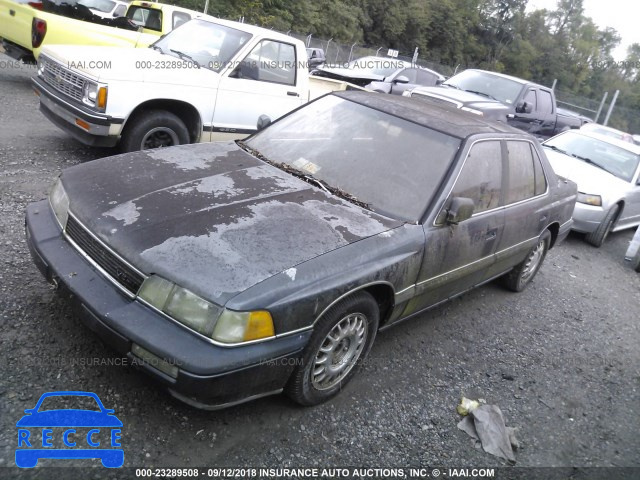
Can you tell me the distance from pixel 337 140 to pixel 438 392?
1.92 meters

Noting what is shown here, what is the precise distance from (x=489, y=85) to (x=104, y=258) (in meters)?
10.5

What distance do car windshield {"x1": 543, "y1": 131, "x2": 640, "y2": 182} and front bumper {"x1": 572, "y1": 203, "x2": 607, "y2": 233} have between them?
110 cm

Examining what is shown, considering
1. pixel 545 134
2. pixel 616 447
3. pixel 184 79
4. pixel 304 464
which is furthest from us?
pixel 545 134

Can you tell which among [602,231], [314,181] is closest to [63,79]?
[314,181]

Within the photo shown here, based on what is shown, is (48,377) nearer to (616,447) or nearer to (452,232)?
(452,232)

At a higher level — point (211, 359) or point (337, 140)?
point (337, 140)

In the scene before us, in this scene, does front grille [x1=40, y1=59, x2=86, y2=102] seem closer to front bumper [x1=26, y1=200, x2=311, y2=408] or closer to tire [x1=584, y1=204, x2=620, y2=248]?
front bumper [x1=26, y1=200, x2=311, y2=408]

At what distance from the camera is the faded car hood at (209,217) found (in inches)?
99.8

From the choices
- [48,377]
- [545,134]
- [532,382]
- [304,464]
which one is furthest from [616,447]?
[545,134]

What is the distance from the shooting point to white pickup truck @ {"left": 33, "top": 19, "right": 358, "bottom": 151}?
5398mm

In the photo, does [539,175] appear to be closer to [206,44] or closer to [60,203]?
[60,203]

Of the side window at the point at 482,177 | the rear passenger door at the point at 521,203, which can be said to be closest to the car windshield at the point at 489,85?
the rear passenger door at the point at 521,203

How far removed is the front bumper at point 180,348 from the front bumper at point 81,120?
9.78 feet

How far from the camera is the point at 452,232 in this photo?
11.5 ft
